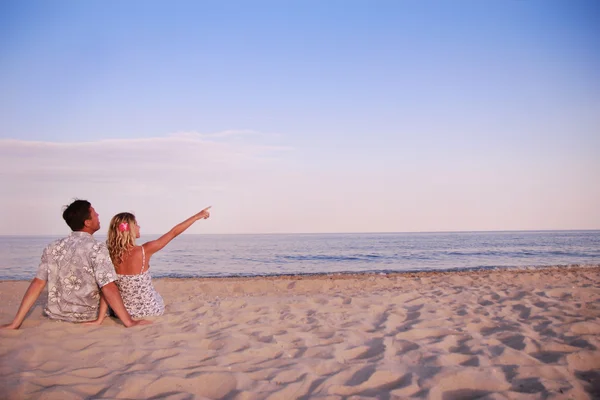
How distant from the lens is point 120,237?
4.97 meters

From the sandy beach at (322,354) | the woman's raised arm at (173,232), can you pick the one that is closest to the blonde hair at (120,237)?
the woman's raised arm at (173,232)

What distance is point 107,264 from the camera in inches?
175

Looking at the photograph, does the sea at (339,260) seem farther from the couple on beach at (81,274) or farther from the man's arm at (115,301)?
the man's arm at (115,301)

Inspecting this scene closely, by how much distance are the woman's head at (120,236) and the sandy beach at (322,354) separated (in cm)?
87

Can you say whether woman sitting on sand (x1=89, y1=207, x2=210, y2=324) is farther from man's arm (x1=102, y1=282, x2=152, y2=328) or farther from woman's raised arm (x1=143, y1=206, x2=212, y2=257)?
man's arm (x1=102, y1=282, x2=152, y2=328)

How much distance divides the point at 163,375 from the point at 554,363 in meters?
3.32

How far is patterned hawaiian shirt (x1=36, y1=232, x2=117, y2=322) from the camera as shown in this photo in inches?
174

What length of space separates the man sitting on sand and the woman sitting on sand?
41 cm

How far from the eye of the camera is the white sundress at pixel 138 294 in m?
5.06

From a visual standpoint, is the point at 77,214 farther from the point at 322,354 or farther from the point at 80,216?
the point at 322,354

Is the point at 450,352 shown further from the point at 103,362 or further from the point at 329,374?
the point at 103,362

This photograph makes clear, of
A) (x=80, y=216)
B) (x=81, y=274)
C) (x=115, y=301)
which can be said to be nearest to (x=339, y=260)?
(x=115, y=301)

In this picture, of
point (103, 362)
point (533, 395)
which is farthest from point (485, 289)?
point (103, 362)

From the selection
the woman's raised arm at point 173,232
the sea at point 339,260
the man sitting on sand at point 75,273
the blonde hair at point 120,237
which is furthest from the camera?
the sea at point 339,260
